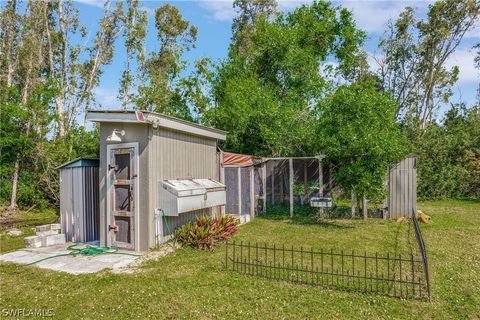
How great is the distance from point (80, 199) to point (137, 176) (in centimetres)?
202

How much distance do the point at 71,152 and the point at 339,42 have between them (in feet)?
53.2

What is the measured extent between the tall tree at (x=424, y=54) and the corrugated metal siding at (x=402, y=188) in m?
12.1

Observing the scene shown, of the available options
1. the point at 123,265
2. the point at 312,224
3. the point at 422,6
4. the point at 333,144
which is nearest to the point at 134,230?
the point at 123,265

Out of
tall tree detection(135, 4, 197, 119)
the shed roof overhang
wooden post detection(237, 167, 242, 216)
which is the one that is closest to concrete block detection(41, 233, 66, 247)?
the shed roof overhang

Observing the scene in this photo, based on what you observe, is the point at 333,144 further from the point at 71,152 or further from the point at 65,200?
the point at 71,152

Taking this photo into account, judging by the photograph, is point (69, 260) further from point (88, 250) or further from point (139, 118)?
point (139, 118)

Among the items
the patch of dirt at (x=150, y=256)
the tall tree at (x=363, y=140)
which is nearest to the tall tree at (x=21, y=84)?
the patch of dirt at (x=150, y=256)

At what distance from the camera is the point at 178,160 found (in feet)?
27.4

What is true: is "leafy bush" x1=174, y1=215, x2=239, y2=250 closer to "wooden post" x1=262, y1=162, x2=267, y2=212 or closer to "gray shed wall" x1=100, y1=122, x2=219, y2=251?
"gray shed wall" x1=100, y1=122, x2=219, y2=251

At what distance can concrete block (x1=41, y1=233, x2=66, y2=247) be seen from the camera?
779 cm

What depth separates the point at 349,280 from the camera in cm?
532

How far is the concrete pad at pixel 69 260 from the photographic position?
6168 mm

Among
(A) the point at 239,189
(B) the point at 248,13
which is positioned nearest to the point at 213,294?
(A) the point at 239,189

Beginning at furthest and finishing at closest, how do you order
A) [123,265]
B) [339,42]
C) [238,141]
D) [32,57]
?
[339,42] → [32,57] → [238,141] → [123,265]
